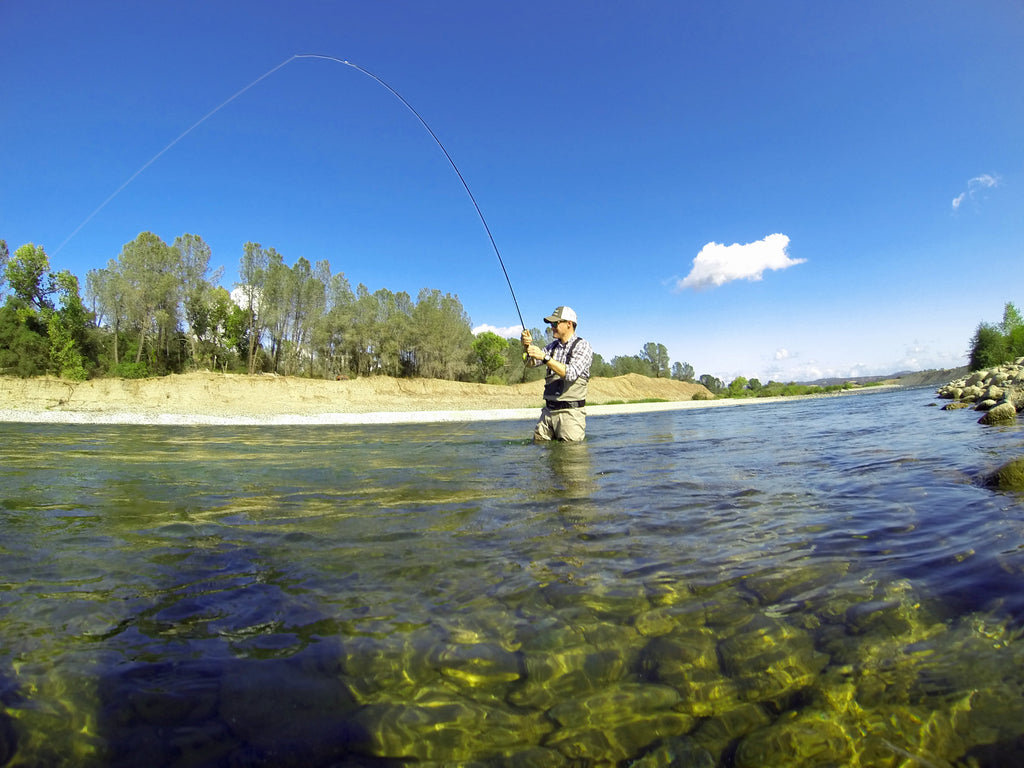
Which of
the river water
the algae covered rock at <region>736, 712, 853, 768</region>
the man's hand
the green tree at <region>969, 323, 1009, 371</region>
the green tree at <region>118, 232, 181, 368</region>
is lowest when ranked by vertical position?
the algae covered rock at <region>736, 712, 853, 768</region>

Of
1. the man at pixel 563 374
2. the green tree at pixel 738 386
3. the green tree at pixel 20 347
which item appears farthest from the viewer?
the green tree at pixel 738 386

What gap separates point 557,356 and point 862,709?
25.8ft

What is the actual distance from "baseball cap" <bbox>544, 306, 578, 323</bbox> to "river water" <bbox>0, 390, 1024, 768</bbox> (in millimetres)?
4933

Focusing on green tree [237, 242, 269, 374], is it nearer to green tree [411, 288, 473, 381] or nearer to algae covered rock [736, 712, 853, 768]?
green tree [411, 288, 473, 381]

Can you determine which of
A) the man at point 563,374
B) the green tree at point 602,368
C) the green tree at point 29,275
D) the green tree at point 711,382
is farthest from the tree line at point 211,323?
the green tree at point 711,382

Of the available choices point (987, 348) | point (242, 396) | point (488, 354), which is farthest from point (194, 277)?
point (987, 348)

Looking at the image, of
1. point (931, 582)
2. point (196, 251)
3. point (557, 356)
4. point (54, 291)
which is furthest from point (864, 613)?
point (54, 291)

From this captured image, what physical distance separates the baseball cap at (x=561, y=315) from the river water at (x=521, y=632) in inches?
194

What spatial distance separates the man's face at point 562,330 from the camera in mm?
9156

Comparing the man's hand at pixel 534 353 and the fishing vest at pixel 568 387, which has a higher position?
the man's hand at pixel 534 353

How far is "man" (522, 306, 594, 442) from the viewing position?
8.78 metres

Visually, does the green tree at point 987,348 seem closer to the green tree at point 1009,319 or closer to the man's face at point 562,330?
the green tree at point 1009,319

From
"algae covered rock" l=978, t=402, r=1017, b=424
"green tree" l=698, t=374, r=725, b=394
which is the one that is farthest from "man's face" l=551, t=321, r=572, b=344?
"green tree" l=698, t=374, r=725, b=394

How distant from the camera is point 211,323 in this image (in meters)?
56.5
